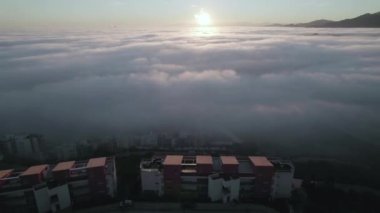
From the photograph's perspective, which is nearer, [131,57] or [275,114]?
[275,114]

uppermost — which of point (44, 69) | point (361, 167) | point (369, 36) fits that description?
point (369, 36)

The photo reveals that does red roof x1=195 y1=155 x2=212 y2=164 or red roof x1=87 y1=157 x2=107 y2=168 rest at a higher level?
red roof x1=87 y1=157 x2=107 y2=168

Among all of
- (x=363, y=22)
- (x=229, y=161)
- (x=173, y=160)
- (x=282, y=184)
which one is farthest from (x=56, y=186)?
(x=363, y=22)

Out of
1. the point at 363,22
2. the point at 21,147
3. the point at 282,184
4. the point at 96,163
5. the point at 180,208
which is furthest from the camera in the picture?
the point at 363,22

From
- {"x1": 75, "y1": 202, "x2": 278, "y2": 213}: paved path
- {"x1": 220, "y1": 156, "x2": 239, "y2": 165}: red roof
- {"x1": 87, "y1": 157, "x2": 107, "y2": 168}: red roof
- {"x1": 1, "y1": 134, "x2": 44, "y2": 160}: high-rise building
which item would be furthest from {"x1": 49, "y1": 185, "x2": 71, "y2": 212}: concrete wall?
{"x1": 1, "y1": 134, "x2": 44, "y2": 160}: high-rise building

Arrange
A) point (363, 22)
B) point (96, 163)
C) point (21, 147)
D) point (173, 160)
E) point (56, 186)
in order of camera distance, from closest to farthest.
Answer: point (56, 186) → point (96, 163) → point (173, 160) → point (21, 147) → point (363, 22)

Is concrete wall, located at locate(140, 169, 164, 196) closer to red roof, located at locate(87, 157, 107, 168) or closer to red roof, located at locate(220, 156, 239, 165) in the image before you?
red roof, located at locate(87, 157, 107, 168)

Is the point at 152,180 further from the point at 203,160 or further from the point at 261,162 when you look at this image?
the point at 261,162

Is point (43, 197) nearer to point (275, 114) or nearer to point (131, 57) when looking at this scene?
point (275, 114)

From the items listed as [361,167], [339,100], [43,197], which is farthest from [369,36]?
[43,197]
